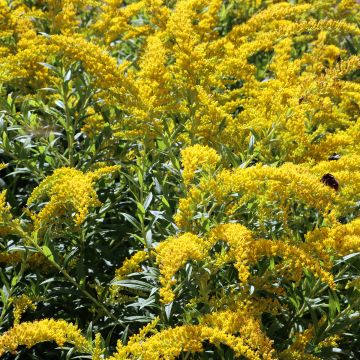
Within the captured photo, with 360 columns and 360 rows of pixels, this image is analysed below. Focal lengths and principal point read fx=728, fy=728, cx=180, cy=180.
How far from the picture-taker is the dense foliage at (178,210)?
2949 mm

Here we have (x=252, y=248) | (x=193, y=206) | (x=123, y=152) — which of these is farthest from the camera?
(x=123, y=152)

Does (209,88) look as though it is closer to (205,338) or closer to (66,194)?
(66,194)

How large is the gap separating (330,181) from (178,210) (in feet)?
2.22

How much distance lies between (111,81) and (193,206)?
2.80 feet

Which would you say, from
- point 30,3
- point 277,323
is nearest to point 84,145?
point 277,323

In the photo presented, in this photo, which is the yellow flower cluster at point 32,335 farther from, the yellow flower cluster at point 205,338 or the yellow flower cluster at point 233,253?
the yellow flower cluster at point 233,253

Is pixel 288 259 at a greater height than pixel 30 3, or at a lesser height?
lesser

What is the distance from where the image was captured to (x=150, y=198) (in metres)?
3.61

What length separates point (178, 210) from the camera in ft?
10.5

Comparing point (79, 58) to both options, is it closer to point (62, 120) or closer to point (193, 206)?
point (62, 120)

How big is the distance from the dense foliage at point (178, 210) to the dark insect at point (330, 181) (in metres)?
0.02

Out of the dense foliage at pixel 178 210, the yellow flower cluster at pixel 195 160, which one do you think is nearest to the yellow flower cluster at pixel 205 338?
the dense foliage at pixel 178 210

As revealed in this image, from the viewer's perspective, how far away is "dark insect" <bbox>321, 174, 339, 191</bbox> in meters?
3.17

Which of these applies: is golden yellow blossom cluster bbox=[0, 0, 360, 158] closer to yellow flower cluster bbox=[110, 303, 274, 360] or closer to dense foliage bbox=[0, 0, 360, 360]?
dense foliage bbox=[0, 0, 360, 360]
